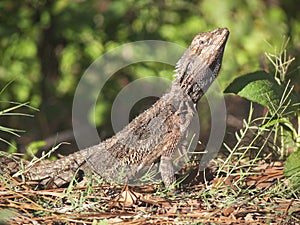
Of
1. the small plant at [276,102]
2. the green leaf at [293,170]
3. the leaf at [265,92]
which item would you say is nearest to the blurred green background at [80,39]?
the small plant at [276,102]

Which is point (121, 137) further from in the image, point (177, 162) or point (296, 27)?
point (296, 27)

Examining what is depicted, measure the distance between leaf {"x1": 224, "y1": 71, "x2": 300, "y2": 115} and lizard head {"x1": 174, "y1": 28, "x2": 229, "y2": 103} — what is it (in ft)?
0.57

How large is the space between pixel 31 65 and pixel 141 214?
4524 millimetres

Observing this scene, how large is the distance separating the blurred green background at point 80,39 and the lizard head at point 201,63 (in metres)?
2.57

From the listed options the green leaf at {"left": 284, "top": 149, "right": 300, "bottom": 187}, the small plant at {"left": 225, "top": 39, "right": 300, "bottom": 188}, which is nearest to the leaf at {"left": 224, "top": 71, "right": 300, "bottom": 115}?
the small plant at {"left": 225, "top": 39, "right": 300, "bottom": 188}

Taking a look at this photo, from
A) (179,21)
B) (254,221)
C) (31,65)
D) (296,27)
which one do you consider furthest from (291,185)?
(296,27)

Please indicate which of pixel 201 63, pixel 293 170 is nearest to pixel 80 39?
pixel 201 63

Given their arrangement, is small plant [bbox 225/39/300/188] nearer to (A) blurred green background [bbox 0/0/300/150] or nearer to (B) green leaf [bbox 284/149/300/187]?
(B) green leaf [bbox 284/149/300/187]

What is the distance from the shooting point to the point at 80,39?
7.42 meters

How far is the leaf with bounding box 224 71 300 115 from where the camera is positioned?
13.1 feet

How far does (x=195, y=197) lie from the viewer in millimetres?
3641

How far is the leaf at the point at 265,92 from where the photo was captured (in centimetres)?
400

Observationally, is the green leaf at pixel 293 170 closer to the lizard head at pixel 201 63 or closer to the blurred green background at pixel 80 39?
the lizard head at pixel 201 63

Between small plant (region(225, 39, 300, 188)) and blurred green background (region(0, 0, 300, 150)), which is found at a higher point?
blurred green background (region(0, 0, 300, 150))
